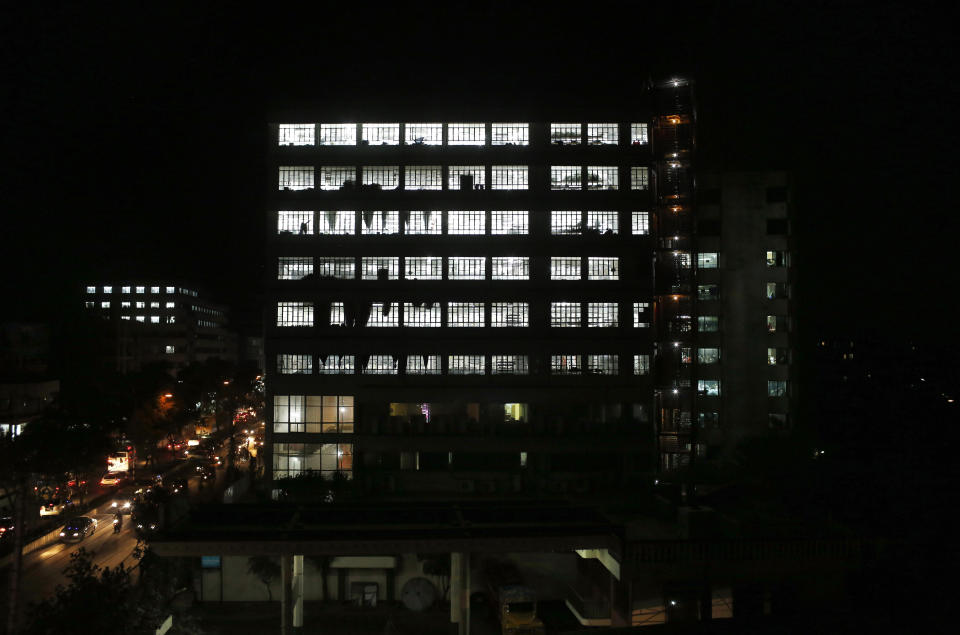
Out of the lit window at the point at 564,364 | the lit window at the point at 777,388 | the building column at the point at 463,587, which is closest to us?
the building column at the point at 463,587

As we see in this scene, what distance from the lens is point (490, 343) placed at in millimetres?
42719

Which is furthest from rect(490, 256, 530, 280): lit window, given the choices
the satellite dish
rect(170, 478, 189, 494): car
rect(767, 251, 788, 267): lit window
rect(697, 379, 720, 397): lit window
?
rect(170, 478, 189, 494): car

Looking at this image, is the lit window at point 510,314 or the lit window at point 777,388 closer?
the lit window at point 510,314

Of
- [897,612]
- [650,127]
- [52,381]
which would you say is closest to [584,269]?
[650,127]

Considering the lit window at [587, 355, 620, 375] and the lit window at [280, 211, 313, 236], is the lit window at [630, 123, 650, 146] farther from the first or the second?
the lit window at [280, 211, 313, 236]

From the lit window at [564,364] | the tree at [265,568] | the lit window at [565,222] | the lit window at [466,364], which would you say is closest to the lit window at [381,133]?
the lit window at [565,222]

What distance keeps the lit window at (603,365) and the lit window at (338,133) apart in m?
23.2

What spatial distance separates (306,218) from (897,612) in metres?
38.8

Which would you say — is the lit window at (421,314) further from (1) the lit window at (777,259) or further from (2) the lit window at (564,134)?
(1) the lit window at (777,259)

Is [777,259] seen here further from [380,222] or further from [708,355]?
[380,222]

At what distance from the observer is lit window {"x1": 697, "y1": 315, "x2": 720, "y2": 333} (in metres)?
49.0

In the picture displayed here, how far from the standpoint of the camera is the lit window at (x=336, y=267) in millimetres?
43031

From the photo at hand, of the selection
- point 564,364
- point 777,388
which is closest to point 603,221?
point 564,364

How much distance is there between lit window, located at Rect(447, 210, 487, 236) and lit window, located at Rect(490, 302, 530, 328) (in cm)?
543
